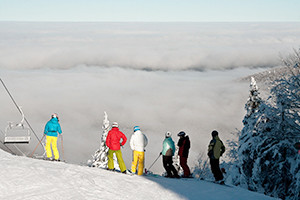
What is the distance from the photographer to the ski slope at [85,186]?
8.62 meters

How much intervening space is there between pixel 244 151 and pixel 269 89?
16.7ft

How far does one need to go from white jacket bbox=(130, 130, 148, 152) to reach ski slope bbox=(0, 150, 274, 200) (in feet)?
4.14

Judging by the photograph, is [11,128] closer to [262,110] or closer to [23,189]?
[23,189]

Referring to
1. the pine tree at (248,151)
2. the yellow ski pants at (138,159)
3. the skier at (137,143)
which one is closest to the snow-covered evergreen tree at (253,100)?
the pine tree at (248,151)

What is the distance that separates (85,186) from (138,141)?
374 centimetres

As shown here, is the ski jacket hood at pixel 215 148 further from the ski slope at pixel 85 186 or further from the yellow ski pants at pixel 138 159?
the yellow ski pants at pixel 138 159

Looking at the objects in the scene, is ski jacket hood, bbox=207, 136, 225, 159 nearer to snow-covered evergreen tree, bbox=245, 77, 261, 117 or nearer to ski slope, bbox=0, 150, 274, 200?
ski slope, bbox=0, 150, 274, 200

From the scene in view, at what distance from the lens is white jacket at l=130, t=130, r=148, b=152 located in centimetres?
1294

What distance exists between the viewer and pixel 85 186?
9.65m

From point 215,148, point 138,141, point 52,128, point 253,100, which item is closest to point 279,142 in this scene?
point 215,148

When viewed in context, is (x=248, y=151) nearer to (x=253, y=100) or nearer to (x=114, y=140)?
(x=253, y=100)

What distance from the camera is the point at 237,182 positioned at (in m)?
22.8

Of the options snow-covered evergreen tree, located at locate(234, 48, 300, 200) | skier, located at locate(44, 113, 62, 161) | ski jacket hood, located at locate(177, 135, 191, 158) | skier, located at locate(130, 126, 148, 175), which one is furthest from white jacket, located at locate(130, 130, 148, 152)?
snow-covered evergreen tree, located at locate(234, 48, 300, 200)

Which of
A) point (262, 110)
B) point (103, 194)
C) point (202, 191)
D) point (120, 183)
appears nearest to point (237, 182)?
point (262, 110)
